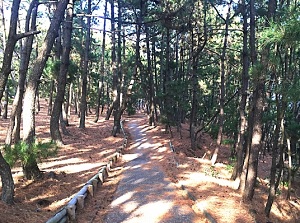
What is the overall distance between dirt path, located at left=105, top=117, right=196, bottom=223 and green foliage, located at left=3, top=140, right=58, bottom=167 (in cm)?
214

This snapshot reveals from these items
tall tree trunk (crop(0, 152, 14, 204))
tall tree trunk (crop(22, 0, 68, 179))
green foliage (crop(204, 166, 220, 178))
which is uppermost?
tall tree trunk (crop(22, 0, 68, 179))

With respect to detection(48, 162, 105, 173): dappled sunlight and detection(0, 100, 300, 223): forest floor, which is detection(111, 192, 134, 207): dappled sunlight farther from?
detection(48, 162, 105, 173): dappled sunlight

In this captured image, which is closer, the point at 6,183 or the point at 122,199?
the point at 6,183

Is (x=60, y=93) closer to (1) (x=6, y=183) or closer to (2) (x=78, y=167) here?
(2) (x=78, y=167)

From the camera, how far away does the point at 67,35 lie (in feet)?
48.3

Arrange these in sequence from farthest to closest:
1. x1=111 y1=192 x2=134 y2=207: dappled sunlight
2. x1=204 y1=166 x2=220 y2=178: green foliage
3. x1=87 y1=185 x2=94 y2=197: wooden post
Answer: x1=204 y1=166 x2=220 y2=178: green foliage < x1=87 y1=185 x2=94 y2=197: wooden post < x1=111 y1=192 x2=134 y2=207: dappled sunlight

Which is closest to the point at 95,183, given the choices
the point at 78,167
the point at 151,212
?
the point at 151,212

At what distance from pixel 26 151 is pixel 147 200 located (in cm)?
330

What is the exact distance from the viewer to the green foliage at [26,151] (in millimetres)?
7102

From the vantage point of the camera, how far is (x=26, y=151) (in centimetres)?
750

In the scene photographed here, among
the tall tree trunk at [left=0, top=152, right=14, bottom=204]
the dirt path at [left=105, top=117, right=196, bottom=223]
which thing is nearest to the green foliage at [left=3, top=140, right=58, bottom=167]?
the tall tree trunk at [left=0, top=152, right=14, bottom=204]

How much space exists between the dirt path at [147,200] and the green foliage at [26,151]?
7.01ft

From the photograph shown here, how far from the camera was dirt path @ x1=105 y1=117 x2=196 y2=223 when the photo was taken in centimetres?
655

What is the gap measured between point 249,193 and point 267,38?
4.32m
